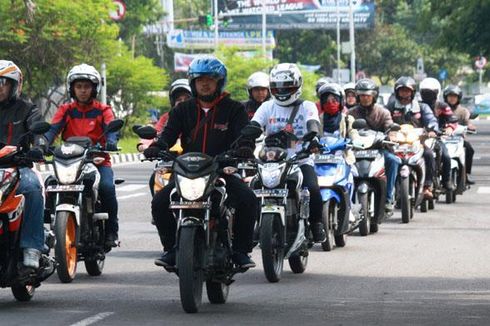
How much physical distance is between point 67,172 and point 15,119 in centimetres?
138

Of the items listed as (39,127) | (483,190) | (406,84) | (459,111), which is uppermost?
(39,127)

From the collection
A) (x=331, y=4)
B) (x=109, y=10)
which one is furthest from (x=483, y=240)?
(x=331, y=4)

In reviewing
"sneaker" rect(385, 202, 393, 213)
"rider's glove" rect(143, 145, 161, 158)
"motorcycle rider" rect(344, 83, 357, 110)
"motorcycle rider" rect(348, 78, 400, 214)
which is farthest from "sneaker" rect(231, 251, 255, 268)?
"motorcycle rider" rect(344, 83, 357, 110)

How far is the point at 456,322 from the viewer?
34.8ft

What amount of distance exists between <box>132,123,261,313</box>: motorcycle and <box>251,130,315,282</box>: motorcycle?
156 centimetres

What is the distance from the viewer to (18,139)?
38.7ft

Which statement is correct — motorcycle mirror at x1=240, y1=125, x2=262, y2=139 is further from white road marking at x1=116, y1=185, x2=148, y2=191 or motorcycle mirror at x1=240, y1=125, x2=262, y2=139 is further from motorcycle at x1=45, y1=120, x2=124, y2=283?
white road marking at x1=116, y1=185, x2=148, y2=191

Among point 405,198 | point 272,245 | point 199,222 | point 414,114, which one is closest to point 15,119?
point 199,222

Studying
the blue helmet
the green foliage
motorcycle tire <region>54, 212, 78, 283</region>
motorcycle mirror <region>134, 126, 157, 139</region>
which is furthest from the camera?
the green foliage

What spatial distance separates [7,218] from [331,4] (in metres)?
92.1

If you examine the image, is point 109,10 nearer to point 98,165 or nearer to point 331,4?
point 98,165

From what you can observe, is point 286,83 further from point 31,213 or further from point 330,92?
point 31,213

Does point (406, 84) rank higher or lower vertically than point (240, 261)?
higher

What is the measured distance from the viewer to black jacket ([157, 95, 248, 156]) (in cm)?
1186
